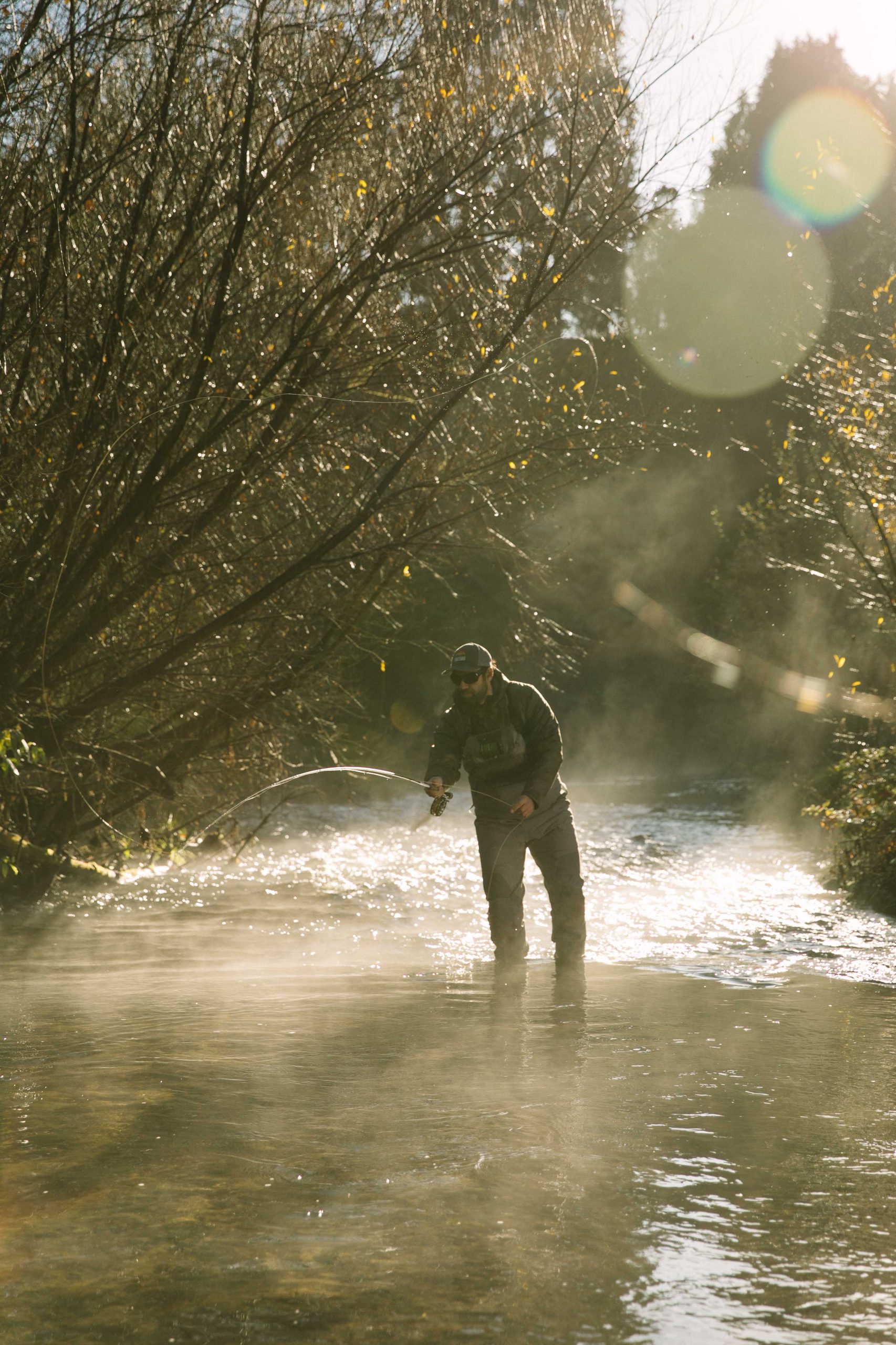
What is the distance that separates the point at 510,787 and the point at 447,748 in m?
0.41

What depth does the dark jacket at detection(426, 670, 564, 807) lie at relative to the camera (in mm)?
7391

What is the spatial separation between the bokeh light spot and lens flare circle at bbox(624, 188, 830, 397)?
8443 mm

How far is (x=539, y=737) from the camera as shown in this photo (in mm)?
7441

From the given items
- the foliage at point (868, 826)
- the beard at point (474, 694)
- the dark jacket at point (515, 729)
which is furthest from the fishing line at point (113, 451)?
the foliage at point (868, 826)

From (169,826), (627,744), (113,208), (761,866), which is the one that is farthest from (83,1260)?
(627,744)

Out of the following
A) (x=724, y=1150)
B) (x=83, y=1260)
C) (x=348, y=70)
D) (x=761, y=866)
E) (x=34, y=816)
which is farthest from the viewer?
(x=761, y=866)

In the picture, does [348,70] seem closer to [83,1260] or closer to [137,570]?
[137,570]

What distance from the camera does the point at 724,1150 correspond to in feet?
14.0

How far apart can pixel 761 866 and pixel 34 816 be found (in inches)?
299

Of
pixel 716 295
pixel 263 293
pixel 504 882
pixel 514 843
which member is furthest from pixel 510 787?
pixel 716 295

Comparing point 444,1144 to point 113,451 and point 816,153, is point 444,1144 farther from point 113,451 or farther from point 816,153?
point 816,153

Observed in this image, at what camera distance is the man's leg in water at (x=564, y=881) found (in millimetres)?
7586

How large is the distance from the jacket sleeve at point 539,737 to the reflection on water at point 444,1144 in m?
1.15

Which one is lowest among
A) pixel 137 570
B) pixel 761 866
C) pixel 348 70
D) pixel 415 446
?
pixel 761 866
